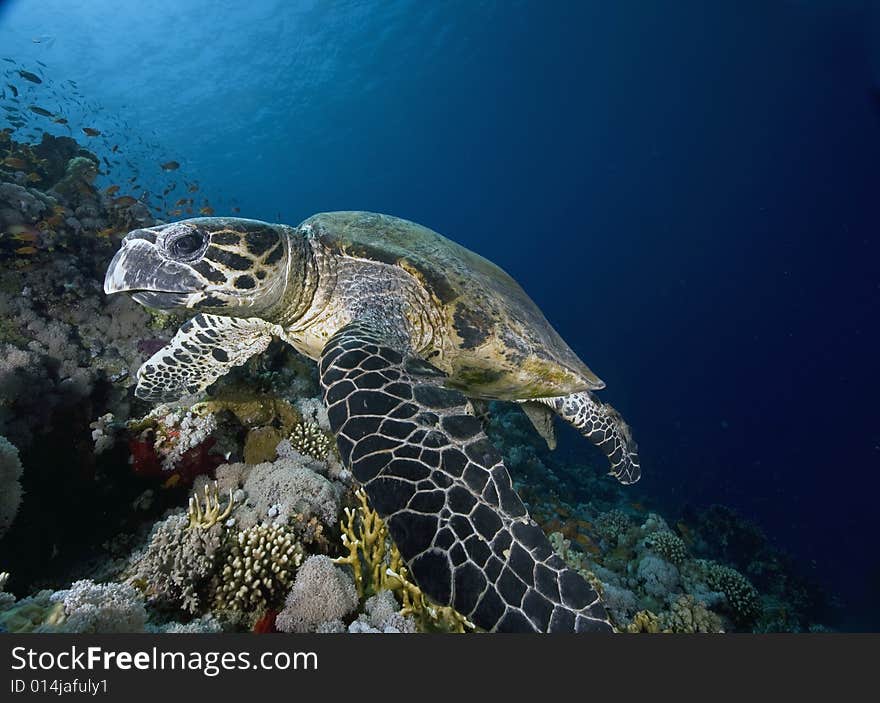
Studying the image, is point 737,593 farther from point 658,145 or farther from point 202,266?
point 658,145

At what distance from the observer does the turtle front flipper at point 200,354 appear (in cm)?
337

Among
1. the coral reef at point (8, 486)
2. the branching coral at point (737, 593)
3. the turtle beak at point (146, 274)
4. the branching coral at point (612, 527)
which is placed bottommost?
the branching coral at point (612, 527)

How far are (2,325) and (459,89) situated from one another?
58.7 metres

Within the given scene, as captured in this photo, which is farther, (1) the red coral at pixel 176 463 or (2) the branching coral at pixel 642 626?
(1) the red coral at pixel 176 463

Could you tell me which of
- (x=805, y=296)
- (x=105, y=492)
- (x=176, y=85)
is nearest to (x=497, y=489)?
(x=105, y=492)

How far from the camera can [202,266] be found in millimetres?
2455

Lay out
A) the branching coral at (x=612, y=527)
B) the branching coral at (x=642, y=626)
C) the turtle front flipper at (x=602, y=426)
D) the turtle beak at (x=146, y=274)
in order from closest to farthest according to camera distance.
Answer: the turtle beak at (x=146, y=274), the branching coral at (x=642, y=626), the turtle front flipper at (x=602, y=426), the branching coral at (x=612, y=527)

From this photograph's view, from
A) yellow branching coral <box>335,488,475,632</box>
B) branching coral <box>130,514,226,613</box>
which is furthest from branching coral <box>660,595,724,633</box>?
branching coral <box>130,514,226,613</box>

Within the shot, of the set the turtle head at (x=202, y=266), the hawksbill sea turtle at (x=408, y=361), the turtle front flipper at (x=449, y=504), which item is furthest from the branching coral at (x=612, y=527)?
the turtle head at (x=202, y=266)

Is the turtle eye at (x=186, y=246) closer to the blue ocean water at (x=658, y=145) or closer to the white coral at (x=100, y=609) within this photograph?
the white coral at (x=100, y=609)

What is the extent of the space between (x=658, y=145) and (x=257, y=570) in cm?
6737

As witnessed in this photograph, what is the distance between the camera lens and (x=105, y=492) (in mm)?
3021

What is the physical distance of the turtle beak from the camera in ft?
7.63

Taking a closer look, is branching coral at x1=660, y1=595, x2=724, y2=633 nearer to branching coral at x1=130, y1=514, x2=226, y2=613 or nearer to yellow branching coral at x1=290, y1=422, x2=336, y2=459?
yellow branching coral at x1=290, y1=422, x2=336, y2=459
